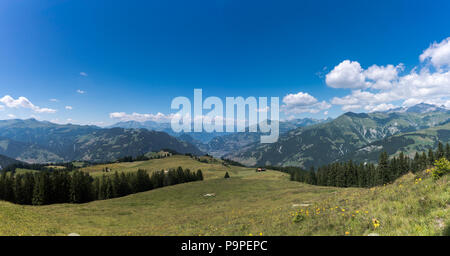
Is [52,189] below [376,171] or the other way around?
below

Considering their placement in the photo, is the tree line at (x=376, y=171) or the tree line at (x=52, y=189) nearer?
the tree line at (x=52, y=189)

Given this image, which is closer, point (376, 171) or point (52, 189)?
point (52, 189)

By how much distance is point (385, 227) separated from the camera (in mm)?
9484

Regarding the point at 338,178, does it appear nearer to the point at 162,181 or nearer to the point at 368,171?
the point at 368,171

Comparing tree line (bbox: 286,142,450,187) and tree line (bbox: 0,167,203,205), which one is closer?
tree line (bbox: 0,167,203,205)

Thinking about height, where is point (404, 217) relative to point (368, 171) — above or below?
above

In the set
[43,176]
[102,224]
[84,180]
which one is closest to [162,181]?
[84,180]
